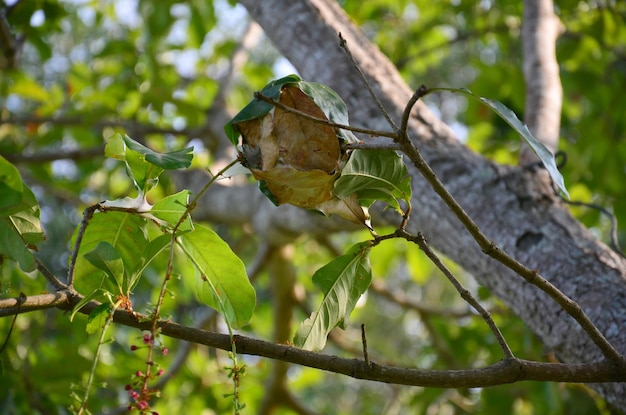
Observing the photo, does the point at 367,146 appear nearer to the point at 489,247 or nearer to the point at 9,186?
the point at 489,247

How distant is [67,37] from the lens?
19.2ft

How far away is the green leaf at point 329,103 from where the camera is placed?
641mm

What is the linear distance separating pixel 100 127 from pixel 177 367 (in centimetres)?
86

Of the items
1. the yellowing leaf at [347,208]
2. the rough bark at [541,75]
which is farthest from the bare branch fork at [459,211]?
the rough bark at [541,75]

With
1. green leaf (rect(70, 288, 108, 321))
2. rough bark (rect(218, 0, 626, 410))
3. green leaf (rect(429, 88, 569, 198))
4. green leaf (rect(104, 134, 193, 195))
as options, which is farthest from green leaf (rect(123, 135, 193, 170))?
rough bark (rect(218, 0, 626, 410))

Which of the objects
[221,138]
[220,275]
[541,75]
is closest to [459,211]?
[220,275]

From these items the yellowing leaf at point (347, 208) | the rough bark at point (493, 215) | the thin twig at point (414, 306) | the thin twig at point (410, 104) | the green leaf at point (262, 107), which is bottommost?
the thin twig at point (414, 306)

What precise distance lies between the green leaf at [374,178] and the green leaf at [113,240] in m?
0.23

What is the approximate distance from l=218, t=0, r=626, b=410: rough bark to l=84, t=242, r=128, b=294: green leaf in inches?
20.3

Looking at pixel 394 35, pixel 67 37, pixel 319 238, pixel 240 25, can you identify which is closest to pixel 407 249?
pixel 319 238

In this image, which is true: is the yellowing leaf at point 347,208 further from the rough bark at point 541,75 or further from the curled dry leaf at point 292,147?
the rough bark at point 541,75

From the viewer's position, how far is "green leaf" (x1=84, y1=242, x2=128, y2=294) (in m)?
0.64

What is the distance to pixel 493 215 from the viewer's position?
995 mm

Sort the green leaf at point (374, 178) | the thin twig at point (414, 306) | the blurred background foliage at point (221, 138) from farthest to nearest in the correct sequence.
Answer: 1. the thin twig at point (414, 306)
2. the blurred background foliage at point (221, 138)
3. the green leaf at point (374, 178)
